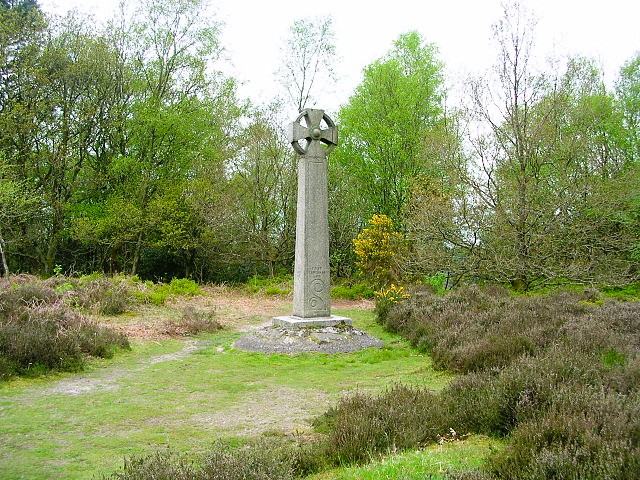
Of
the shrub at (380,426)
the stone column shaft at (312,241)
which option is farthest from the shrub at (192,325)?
the shrub at (380,426)

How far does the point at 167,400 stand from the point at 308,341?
153 inches

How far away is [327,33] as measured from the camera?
95.5 feet

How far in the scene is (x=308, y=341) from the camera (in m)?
10.2

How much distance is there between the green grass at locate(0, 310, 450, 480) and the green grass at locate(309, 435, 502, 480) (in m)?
1.65

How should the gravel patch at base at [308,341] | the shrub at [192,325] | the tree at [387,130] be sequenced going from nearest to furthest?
the gravel patch at base at [308,341] → the shrub at [192,325] → the tree at [387,130]

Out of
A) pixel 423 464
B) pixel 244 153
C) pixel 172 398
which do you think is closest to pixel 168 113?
pixel 244 153

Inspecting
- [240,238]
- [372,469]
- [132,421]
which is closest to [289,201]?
[240,238]

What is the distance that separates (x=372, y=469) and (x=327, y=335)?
679cm

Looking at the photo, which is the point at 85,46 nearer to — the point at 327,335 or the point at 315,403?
the point at 327,335

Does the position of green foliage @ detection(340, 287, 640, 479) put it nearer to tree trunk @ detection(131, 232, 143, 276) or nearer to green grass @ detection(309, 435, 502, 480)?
green grass @ detection(309, 435, 502, 480)

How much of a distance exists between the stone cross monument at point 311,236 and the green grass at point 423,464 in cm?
647

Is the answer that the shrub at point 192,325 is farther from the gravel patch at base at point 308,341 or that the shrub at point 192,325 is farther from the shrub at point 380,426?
the shrub at point 380,426

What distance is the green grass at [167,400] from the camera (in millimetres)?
4855

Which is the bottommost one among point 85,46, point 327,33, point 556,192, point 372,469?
point 372,469
